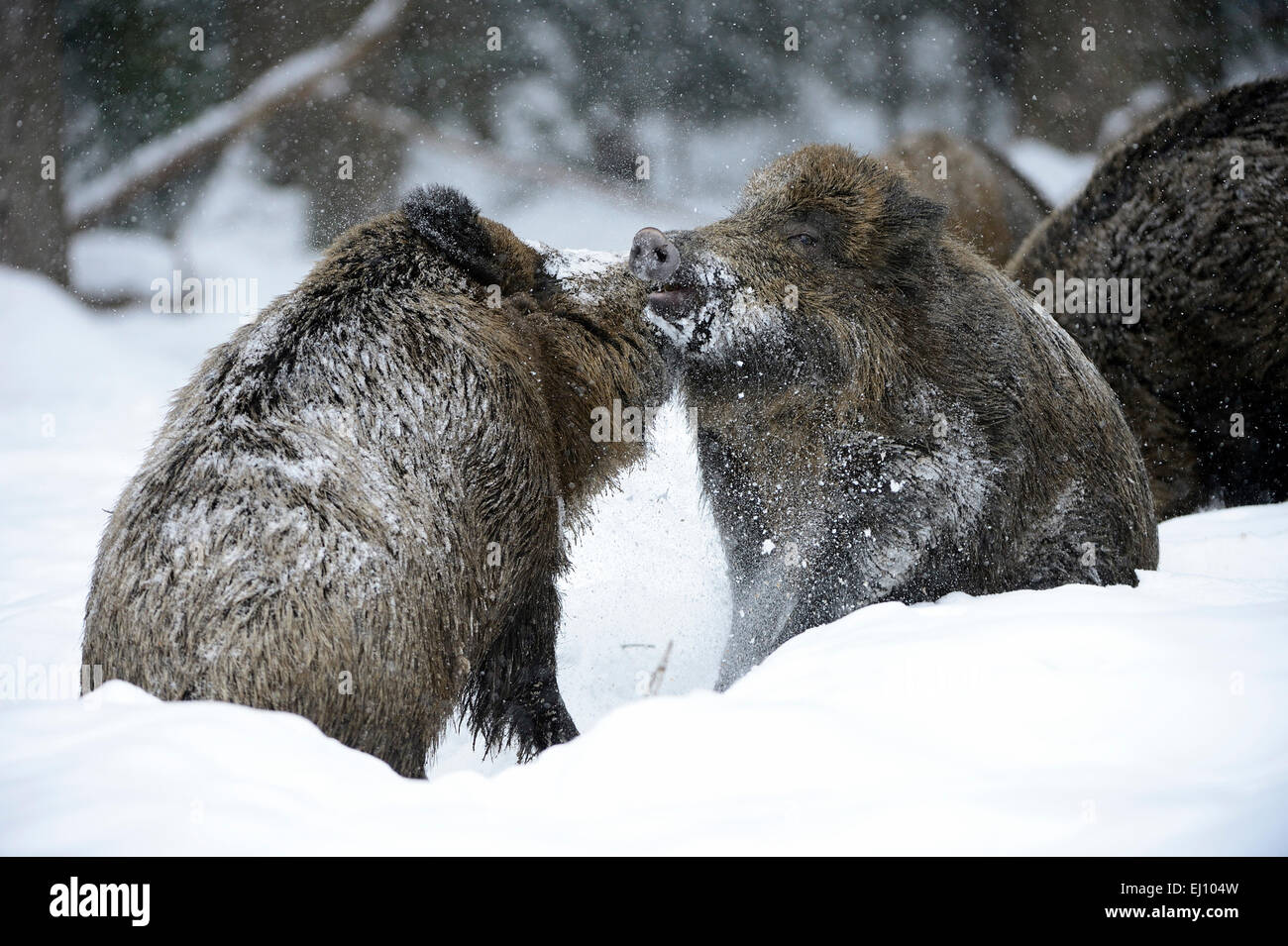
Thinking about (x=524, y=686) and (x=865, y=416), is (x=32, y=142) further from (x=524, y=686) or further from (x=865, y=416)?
(x=865, y=416)

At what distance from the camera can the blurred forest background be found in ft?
35.9

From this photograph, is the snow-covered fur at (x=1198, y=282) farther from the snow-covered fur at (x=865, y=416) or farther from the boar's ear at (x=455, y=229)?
the boar's ear at (x=455, y=229)

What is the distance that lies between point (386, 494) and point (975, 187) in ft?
26.4

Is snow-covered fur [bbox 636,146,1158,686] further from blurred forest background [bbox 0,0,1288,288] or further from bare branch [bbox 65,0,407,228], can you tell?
bare branch [bbox 65,0,407,228]

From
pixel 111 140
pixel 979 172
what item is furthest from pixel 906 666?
pixel 111 140

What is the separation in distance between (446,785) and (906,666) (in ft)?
3.49

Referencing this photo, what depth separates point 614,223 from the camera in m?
11.8

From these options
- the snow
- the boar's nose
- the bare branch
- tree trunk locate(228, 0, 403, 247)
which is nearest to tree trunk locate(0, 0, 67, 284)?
the snow

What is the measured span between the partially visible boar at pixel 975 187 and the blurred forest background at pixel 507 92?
1.63 metres

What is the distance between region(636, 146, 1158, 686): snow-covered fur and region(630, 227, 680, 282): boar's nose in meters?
0.14

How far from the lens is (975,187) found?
9492mm

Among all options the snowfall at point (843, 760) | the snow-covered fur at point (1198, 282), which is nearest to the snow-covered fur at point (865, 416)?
the snowfall at point (843, 760)

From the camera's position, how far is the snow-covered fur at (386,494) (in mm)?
2512
